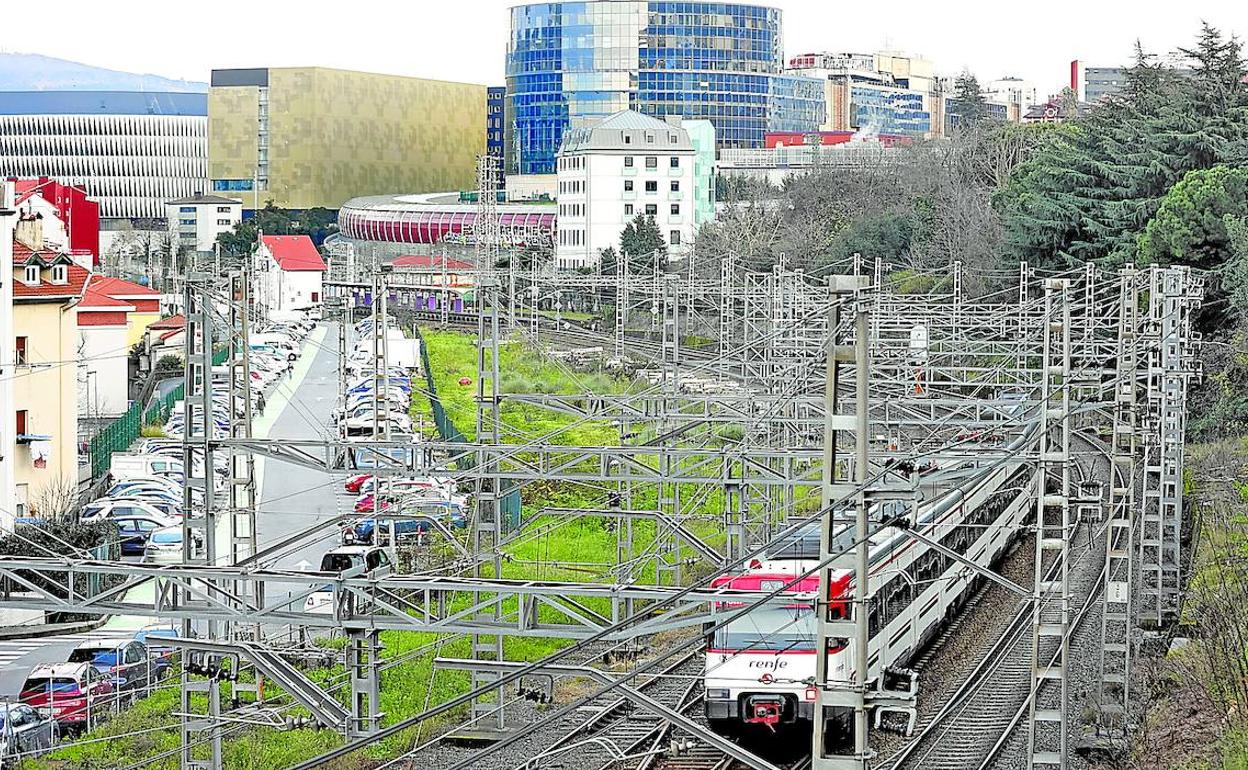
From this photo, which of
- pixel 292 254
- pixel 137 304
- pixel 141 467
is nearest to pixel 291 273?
pixel 292 254

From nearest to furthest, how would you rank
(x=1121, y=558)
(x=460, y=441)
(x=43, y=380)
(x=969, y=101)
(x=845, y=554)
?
(x=845, y=554)
(x=1121, y=558)
(x=460, y=441)
(x=43, y=380)
(x=969, y=101)

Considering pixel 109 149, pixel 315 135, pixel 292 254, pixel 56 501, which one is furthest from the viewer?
pixel 315 135

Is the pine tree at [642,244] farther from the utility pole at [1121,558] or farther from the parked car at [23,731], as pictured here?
the utility pole at [1121,558]

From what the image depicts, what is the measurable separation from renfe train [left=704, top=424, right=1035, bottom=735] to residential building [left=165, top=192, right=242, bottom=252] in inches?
3309

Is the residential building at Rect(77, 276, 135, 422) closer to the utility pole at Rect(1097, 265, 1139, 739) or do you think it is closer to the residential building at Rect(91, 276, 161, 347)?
the residential building at Rect(91, 276, 161, 347)

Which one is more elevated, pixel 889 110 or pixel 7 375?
pixel 889 110

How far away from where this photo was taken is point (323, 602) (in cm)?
1914

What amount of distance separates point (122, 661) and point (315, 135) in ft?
345

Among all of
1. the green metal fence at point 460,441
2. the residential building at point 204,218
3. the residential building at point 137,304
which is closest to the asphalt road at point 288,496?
the green metal fence at point 460,441

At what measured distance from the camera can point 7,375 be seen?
24.7 m

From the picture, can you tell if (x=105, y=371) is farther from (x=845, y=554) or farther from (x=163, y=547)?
(x=845, y=554)

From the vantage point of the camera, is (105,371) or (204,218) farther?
(204,218)

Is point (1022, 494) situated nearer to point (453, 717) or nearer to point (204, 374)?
point (453, 717)

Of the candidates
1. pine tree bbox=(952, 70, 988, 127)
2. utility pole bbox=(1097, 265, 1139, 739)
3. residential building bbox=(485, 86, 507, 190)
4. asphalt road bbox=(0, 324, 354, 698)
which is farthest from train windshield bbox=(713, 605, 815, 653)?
residential building bbox=(485, 86, 507, 190)
